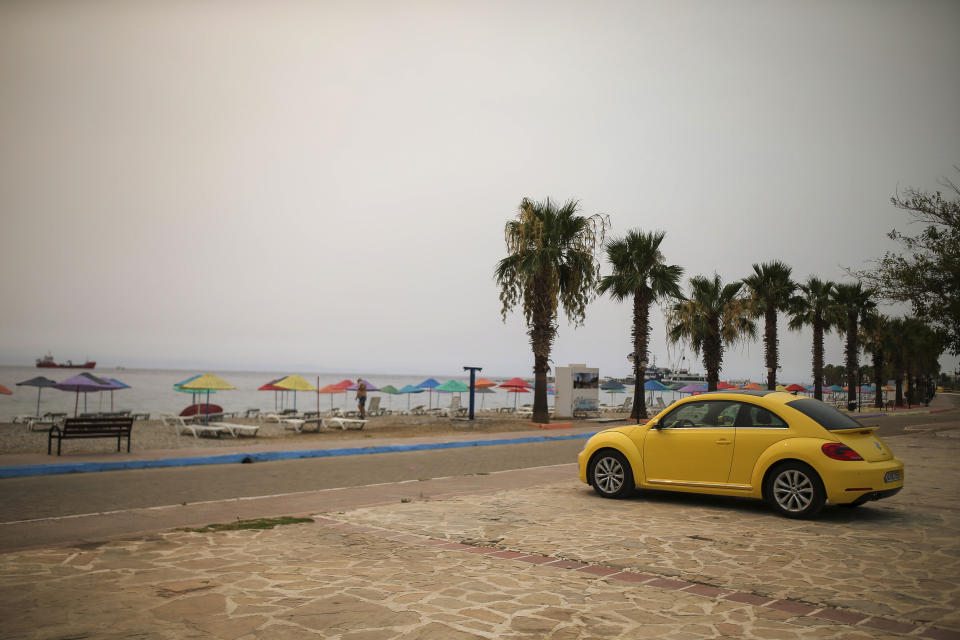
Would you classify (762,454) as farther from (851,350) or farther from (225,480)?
(851,350)

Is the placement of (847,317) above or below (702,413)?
above

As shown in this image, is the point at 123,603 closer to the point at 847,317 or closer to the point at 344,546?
the point at 344,546

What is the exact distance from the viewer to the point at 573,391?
116 ft

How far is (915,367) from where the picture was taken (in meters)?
77.2

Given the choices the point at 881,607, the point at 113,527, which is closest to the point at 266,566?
the point at 113,527

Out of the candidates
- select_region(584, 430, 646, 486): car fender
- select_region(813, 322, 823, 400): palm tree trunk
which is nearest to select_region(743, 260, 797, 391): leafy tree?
select_region(813, 322, 823, 400): palm tree trunk

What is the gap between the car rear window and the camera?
318 inches

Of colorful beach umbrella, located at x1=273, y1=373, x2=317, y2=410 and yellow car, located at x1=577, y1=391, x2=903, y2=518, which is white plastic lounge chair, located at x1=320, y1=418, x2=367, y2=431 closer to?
colorful beach umbrella, located at x1=273, y1=373, x2=317, y2=410

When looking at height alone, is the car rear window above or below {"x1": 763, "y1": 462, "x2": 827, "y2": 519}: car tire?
above

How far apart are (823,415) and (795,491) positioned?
1032mm

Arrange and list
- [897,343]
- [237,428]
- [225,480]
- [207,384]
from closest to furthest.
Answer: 1. [225,480]
2. [237,428]
3. [207,384]
4. [897,343]

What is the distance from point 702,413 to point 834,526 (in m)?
2.01

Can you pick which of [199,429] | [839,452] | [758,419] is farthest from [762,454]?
[199,429]

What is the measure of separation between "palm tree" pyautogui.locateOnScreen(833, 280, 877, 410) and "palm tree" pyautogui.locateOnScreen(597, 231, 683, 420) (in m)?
23.0
